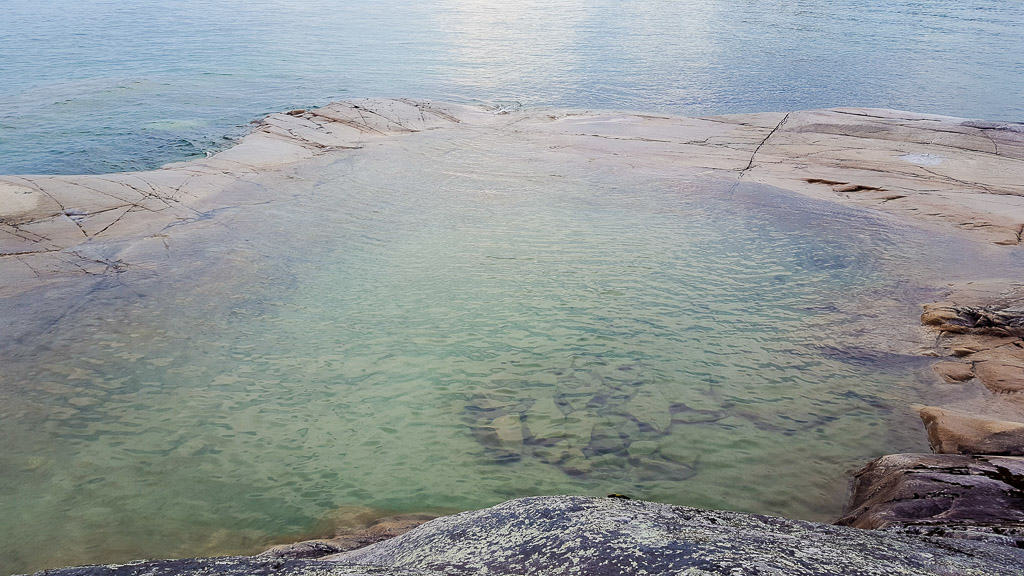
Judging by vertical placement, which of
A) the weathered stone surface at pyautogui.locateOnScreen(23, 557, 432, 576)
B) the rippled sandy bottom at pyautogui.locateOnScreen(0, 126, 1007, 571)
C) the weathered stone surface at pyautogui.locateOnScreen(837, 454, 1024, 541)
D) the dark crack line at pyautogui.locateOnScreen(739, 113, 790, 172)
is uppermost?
the weathered stone surface at pyautogui.locateOnScreen(23, 557, 432, 576)

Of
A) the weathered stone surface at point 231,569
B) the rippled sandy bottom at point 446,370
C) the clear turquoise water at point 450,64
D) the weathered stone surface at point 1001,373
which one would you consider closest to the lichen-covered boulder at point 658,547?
the weathered stone surface at point 231,569

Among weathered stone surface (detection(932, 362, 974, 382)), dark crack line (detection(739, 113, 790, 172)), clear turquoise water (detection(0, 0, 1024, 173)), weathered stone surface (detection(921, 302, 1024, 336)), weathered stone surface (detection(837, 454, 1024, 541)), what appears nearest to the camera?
weathered stone surface (detection(837, 454, 1024, 541))

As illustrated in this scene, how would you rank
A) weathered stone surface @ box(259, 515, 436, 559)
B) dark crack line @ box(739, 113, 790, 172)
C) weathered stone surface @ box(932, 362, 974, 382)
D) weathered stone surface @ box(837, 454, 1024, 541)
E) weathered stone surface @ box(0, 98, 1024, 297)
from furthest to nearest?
dark crack line @ box(739, 113, 790, 172) < weathered stone surface @ box(0, 98, 1024, 297) < weathered stone surface @ box(932, 362, 974, 382) < weathered stone surface @ box(259, 515, 436, 559) < weathered stone surface @ box(837, 454, 1024, 541)

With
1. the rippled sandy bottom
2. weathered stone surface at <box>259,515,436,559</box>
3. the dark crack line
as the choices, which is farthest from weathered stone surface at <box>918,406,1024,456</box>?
the dark crack line

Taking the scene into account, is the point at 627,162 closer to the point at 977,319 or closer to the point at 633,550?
the point at 977,319

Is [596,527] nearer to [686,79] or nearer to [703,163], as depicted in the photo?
[703,163]

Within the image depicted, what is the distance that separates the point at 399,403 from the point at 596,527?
2359mm

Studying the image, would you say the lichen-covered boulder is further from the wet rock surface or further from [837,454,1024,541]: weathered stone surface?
[837,454,1024,541]: weathered stone surface

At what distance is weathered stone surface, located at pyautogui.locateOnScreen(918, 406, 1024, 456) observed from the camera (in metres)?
3.34

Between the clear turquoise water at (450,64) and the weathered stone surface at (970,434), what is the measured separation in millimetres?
9084

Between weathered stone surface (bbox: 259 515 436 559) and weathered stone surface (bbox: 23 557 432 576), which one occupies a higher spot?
weathered stone surface (bbox: 23 557 432 576)

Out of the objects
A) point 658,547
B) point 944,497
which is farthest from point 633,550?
point 944,497

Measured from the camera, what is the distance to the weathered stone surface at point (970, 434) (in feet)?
10.9

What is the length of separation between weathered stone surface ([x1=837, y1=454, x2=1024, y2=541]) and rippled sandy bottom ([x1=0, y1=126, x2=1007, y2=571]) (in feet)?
0.89
